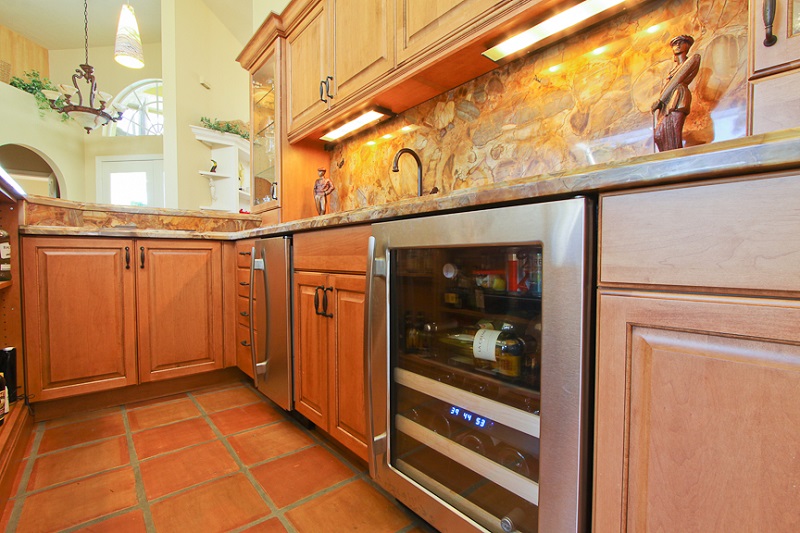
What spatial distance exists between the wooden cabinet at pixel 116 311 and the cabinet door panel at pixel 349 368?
4.11 feet

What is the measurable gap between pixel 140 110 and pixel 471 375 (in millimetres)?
9227

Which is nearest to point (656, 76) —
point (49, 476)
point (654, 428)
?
point (654, 428)

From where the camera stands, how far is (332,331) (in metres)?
1.31

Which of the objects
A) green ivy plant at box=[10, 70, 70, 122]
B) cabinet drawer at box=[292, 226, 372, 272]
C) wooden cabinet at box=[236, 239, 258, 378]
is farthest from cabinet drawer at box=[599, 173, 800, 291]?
green ivy plant at box=[10, 70, 70, 122]

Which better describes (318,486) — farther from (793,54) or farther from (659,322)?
(793,54)

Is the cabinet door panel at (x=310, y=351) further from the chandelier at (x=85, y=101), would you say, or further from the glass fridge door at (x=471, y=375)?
the chandelier at (x=85, y=101)

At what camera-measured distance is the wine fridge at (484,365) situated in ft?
2.06

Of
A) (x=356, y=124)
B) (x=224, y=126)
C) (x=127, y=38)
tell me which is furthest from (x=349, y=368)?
(x=224, y=126)

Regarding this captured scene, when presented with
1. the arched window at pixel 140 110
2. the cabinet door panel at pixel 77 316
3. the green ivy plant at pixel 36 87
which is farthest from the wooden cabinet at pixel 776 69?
the arched window at pixel 140 110

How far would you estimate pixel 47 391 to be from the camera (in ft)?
5.64

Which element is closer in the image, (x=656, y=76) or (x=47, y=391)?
(x=656, y=76)

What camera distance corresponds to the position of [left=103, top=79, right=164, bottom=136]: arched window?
7234mm

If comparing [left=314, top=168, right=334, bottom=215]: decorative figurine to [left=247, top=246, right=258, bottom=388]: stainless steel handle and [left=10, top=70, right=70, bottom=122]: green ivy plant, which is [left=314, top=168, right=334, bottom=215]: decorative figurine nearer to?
[left=247, top=246, right=258, bottom=388]: stainless steel handle

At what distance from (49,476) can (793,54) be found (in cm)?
244
